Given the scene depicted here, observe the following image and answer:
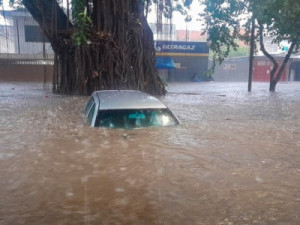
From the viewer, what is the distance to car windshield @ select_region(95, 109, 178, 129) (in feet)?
18.5

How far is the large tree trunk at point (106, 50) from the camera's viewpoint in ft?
41.2

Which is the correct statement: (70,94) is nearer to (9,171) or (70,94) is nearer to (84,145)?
(84,145)

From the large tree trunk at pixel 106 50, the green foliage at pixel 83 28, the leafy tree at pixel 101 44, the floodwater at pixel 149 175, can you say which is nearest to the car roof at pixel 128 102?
the floodwater at pixel 149 175

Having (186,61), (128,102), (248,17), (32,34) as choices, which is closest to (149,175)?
(128,102)

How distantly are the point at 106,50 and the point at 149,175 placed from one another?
9.40 m

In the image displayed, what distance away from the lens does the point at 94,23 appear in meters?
12.7

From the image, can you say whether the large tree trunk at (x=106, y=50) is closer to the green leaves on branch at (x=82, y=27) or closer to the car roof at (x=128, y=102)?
the green leaves on branch at (x=82, y=27)

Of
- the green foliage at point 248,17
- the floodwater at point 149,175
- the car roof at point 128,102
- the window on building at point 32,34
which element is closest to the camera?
the floodwater at point 149,175

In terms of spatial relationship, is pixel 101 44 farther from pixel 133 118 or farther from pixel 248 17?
pixel 248 17

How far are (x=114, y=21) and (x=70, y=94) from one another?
12.4 ft

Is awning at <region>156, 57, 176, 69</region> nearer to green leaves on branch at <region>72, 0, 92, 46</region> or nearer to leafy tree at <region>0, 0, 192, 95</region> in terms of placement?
leafy tree at <region>0, 0, 192, 95</region>

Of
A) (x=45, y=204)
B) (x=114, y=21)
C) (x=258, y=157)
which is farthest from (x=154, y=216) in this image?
(x=114, y=21)

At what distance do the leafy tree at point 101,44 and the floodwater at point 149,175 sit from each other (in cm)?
624

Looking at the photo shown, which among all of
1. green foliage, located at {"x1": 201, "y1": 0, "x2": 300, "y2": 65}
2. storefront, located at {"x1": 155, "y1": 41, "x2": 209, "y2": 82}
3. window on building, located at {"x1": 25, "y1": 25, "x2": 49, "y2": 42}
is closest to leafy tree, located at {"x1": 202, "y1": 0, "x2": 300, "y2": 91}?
green foliage, located at {"x1": 201, "y1": 0, "x2": 300, "y2": 65}
